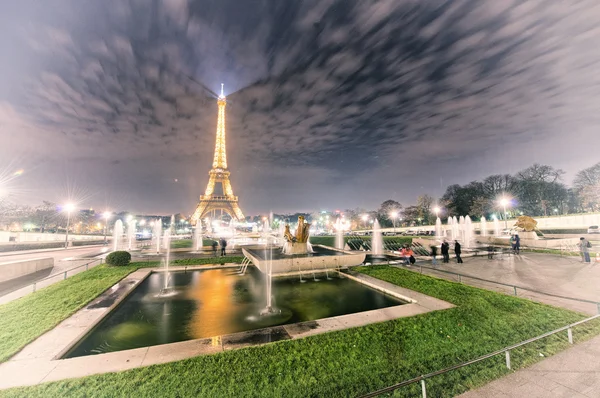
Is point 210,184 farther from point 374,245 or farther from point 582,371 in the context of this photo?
point 582,371

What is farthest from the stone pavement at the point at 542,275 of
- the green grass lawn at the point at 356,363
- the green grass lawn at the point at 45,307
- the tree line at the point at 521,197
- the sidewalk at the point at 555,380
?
the tree line at the point at 521,197

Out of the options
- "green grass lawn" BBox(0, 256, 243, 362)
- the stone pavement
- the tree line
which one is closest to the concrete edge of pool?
"green grass lawn" BBox(0, 256, 243, 362)

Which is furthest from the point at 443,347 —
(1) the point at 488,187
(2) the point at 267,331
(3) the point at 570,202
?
(3) the point at 570,202

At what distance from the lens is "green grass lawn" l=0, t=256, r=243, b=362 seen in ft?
22.0

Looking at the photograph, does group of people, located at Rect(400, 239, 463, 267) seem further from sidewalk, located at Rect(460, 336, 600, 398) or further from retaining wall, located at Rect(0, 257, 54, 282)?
retaining wall, located at Rect(0, 257, 54, 282)

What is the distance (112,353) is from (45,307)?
5.96 metres

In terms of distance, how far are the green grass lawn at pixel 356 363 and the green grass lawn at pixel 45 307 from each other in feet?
10.4

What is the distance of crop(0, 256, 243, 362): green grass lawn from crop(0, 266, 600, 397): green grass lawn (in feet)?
10.4

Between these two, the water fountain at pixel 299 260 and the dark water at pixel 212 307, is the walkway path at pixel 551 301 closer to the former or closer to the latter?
the water fountain at pixel 299 260

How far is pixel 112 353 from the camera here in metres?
5.92

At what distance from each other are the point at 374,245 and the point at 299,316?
2455 centimetres

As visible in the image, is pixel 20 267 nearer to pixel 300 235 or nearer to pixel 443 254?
pixel 300 235

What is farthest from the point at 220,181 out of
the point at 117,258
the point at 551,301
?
the point at 551,301

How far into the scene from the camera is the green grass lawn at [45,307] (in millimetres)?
6715
